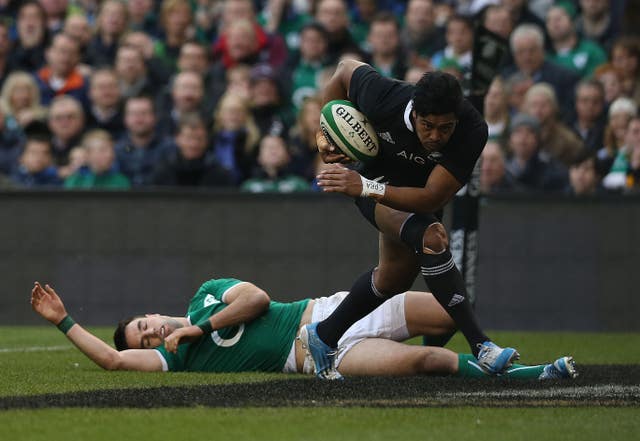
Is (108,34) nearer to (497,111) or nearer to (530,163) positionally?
(497,111)

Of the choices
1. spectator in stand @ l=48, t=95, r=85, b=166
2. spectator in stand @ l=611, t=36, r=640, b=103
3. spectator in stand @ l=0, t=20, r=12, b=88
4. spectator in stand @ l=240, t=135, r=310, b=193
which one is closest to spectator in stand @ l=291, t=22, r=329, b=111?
spectator in stand @ l=240, t=135, r=310, b=193

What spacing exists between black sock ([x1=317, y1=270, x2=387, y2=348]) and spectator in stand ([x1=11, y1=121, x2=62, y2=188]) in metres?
7.18

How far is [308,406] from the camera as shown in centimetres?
667

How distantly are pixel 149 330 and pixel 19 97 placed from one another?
7867mm

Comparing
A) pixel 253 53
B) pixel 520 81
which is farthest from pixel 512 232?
pixel 253 53

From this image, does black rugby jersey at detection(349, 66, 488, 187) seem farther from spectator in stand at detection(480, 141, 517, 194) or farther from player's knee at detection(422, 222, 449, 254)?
spectator in stand at detection(480, 141, 517, 194)

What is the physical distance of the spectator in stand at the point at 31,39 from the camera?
1695 centimetres

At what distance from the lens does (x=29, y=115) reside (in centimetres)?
1548

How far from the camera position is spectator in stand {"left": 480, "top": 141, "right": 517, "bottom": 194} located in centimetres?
1348

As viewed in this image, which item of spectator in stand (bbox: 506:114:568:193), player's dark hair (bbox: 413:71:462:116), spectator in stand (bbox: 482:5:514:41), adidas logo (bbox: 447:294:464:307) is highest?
spectator in stand (bbox: 482:5:514:41)

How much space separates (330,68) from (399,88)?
719cm

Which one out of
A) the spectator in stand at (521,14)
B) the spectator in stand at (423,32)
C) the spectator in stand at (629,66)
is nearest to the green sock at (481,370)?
the spectator in stand at (629,66)

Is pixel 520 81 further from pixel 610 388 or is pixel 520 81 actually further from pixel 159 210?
pixel 610 388

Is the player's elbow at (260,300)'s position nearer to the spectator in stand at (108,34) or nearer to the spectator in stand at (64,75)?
the spectator in stand at (64,75)
